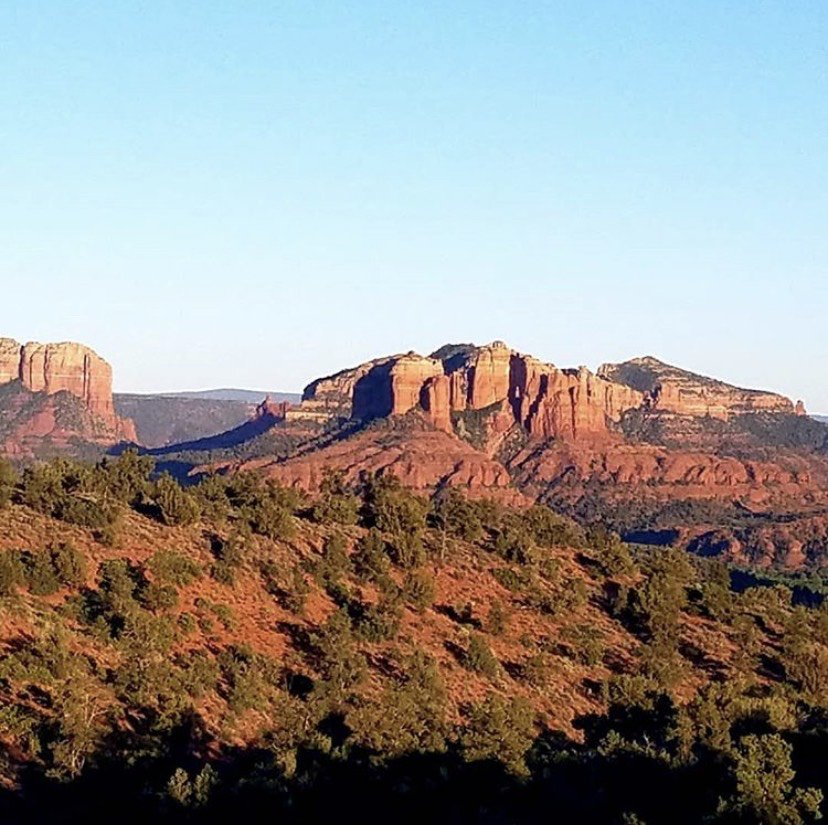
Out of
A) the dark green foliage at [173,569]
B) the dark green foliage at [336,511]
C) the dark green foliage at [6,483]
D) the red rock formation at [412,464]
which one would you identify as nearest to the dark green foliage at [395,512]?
the dark green foliage at [336,511]

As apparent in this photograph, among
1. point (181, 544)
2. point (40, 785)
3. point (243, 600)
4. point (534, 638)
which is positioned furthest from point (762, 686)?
point (40, 785)

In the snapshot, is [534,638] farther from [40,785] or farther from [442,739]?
[40,785]

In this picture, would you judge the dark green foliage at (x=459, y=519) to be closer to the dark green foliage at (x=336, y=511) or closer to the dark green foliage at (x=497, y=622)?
the dark green foliage at (x=336, y=511)

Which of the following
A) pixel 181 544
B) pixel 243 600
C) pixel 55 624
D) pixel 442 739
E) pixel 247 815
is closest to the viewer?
pixel 247 815

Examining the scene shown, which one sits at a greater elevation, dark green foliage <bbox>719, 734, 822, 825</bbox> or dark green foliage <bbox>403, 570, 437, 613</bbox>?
dark green foliage <bbox>403, 570, 437, 613</bbox>

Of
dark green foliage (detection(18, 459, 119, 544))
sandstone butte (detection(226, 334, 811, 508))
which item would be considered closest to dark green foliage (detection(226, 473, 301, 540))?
dark green foliage (detection(18, 459, 119, 544))

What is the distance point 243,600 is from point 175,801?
15290 mm

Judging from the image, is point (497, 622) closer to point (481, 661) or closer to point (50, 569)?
point (481, 661)

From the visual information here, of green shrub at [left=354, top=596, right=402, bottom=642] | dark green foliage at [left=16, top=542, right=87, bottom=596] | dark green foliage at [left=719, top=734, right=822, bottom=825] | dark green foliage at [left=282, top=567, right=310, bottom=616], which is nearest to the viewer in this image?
dark green foliage at [left=719, top=734, right=822, bottom=825]

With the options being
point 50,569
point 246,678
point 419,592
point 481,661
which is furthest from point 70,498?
point 481,661

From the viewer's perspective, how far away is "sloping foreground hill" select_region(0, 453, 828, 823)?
86.7ft

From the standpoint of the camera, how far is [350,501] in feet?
185

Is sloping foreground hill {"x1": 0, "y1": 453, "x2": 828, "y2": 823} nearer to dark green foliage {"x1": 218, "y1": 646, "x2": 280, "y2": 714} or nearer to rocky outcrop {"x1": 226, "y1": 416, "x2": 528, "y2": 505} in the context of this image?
dark green foliage {"x1": 218, "y1": 646, "x2": 280, "y2": 714}

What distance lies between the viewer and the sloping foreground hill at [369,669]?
26.4m
